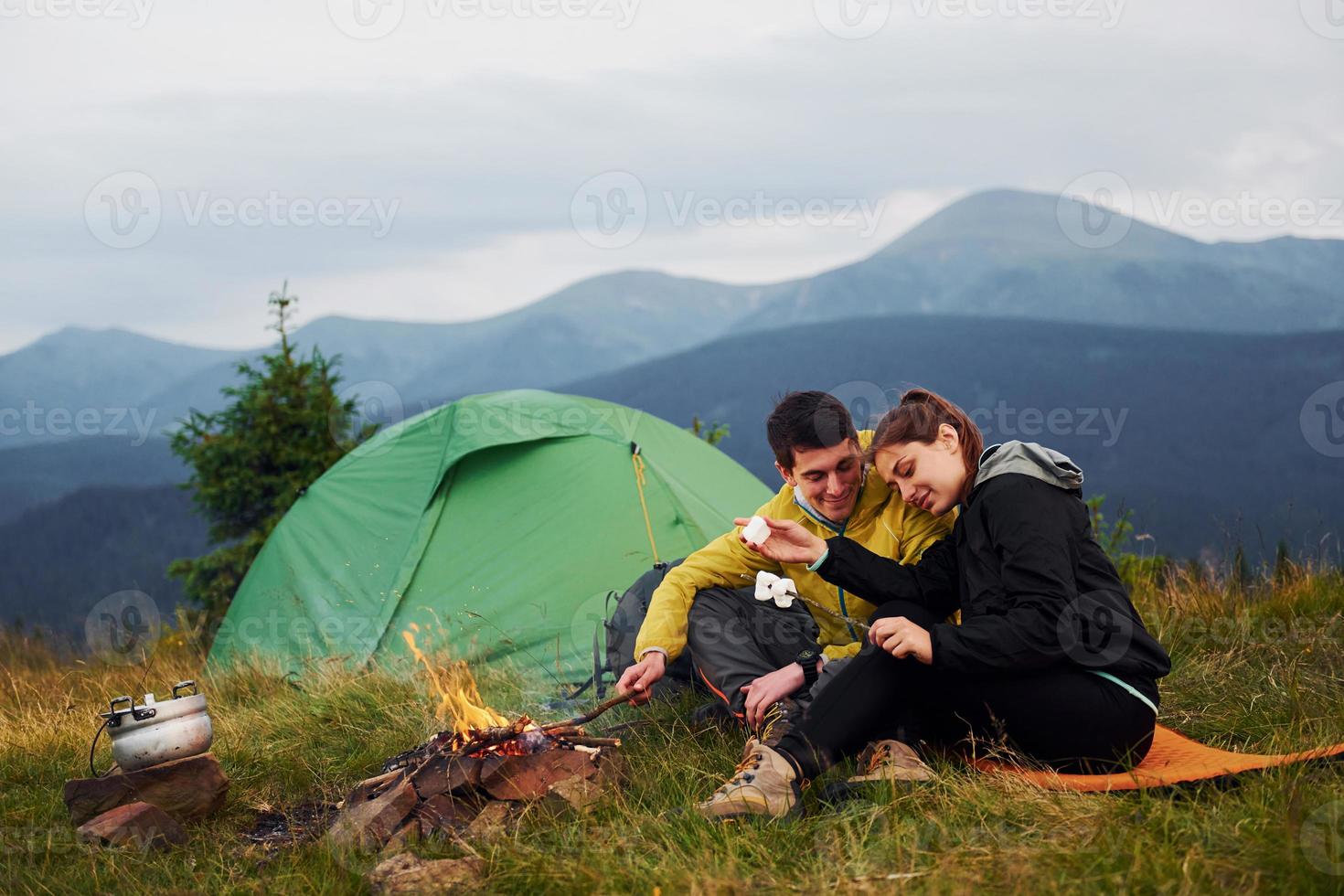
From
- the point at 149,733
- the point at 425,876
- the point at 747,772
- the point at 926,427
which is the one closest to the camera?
the point at 425,876

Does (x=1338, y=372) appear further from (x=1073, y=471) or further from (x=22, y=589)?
(x=1073, y=471)

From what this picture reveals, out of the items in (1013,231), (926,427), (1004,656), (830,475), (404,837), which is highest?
(1013,231)

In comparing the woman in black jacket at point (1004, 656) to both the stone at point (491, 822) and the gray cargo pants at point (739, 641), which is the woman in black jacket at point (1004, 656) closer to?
the gray cargo pants at point (739, 641)

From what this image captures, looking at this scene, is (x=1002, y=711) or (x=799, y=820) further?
(x=1002, y=711)

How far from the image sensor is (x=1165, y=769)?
2836mm

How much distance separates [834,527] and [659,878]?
151 centimetres

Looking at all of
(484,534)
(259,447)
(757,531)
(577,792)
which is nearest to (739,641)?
(757,531)

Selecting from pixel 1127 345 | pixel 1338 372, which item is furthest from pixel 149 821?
pixel 1127 345

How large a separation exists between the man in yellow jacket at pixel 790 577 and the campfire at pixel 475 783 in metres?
0.26

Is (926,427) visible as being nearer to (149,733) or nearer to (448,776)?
(448,776)

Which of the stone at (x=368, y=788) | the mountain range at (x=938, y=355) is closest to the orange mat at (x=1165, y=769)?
the stone at (x=368, y=788)

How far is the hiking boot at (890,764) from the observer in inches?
112

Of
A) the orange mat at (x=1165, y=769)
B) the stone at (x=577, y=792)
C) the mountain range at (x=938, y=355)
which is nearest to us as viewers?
Answer: the orange mat at (x=1165, y=769)

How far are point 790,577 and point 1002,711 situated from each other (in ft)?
3.33
